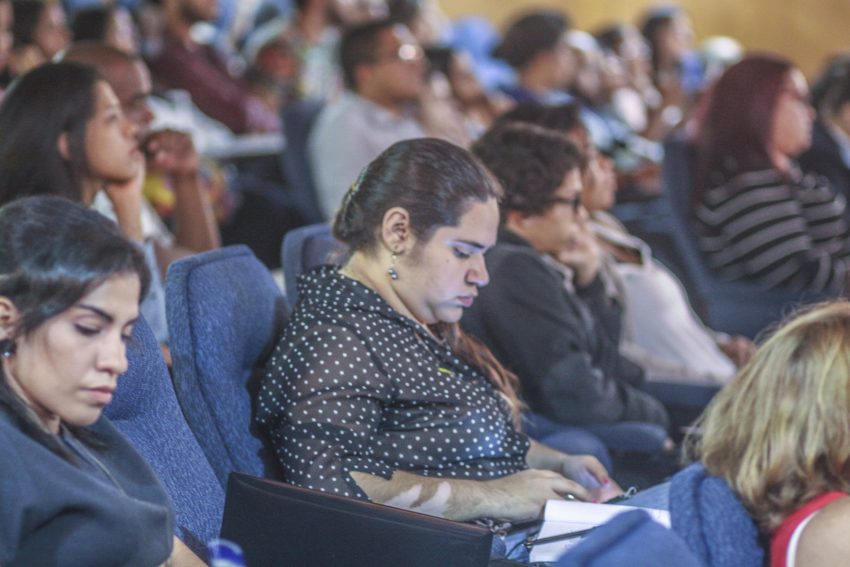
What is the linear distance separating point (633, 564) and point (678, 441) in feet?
5.41

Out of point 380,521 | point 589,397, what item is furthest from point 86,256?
point 589,397

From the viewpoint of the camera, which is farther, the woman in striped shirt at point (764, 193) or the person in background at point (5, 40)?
the person in background at point (5, 40)

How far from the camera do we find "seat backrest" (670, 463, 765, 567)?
4.97ft

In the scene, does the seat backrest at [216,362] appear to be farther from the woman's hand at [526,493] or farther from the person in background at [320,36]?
the person in background at [320,36]

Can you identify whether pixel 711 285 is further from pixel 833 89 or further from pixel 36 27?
pixel 36 27

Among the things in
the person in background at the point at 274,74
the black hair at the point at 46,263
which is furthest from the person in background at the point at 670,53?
the black hair at the point at 46,263

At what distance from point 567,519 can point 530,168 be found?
37.8 inches

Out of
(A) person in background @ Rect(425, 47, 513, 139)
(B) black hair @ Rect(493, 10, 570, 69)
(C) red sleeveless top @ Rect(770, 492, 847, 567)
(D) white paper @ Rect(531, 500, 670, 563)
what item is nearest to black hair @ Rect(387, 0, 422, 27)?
(B) black hair @ Rect(493, 10, 570, 69)

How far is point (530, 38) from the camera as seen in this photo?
20.1ft

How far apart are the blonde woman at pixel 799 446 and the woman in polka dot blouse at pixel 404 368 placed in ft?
1.46

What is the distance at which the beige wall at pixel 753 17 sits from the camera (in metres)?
8.62

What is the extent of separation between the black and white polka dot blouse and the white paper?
19 centimetres

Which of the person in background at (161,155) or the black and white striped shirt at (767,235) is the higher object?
the person in background at (161,155)

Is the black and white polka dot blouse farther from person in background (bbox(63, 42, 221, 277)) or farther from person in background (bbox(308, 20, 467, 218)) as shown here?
person in background (bbox(308, 20, 467, 218))
